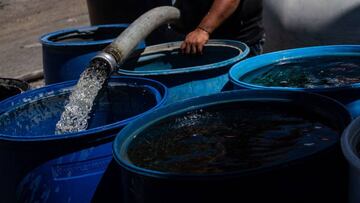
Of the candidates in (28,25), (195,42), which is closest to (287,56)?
(195,42)

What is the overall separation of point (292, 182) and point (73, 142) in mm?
715

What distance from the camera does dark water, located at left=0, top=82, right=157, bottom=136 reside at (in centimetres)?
225

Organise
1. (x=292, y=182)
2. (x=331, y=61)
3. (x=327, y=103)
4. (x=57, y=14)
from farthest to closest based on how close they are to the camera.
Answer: (x=57, y=14), (x=331, y=61), (x=327, y=103), (x=292, y=182)

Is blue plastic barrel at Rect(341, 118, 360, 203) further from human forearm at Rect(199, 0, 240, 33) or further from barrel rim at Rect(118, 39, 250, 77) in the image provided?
human forearm at Rect(199, 0, 240, 33)

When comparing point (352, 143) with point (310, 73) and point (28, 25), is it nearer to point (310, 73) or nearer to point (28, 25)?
point (310, 73)

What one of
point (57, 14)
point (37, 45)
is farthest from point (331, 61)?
point (57, 14)

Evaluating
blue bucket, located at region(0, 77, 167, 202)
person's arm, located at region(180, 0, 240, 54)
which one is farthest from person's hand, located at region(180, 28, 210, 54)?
blue bucket, located at region(0, 77, 167, 202)

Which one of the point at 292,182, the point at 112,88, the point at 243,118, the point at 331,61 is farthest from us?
the point at 112,88

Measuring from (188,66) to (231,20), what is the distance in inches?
22.4

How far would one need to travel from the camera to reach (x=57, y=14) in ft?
36.7

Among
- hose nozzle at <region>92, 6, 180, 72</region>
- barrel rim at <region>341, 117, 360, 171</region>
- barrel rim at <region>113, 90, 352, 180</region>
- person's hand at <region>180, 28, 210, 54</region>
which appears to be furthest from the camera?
person's hand at <region>180, 28, 210, 54</region>

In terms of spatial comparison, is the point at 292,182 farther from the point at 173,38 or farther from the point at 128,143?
the point at 173,38

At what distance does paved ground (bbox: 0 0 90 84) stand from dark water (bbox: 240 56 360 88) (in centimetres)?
497

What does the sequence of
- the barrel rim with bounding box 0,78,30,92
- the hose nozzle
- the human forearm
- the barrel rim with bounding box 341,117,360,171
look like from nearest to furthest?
the barrel rim with bounding box 341,117,360,171, the hose nozzle, the human forearm, the barrel rim with bounding box 0,78,30,92
